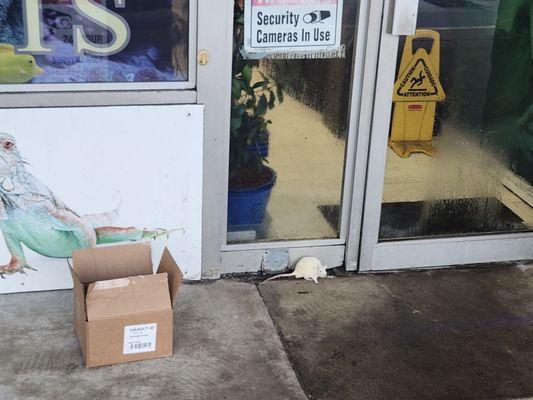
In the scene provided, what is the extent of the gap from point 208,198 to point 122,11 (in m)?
0.94

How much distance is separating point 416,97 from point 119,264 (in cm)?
164

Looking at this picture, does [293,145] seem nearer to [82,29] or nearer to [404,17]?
[404,17]

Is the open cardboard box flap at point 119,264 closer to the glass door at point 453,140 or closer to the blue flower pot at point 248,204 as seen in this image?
the blue flower pot at point 248,204

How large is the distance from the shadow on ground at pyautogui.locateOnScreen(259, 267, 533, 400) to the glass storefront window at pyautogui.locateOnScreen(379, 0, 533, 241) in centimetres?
29

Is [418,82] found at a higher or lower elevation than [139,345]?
higher

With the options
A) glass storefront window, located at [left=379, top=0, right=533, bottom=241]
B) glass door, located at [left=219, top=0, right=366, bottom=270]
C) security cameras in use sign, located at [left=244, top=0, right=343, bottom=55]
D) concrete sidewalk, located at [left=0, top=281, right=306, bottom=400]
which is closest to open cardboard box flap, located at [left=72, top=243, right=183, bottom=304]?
concrete sidewalk, located at [left=0, top=281, right=306, bottom=400]

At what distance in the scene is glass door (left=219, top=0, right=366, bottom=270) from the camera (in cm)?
381

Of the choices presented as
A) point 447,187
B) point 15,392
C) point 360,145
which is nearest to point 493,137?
point 447,187

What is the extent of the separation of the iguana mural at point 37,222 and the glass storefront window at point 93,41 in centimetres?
35

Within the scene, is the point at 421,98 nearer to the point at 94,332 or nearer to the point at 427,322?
the point at 427,322

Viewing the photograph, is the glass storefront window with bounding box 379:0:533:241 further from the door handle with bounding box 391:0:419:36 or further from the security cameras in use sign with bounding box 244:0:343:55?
the security cameras in use sign with bounding box 244:0:343:55

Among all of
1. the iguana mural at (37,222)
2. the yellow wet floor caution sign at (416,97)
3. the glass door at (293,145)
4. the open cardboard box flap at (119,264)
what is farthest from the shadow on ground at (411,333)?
the iguana mural at (37,222)

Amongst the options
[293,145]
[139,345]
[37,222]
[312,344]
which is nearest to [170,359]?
[139,345]

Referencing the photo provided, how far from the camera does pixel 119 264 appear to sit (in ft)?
11.6
